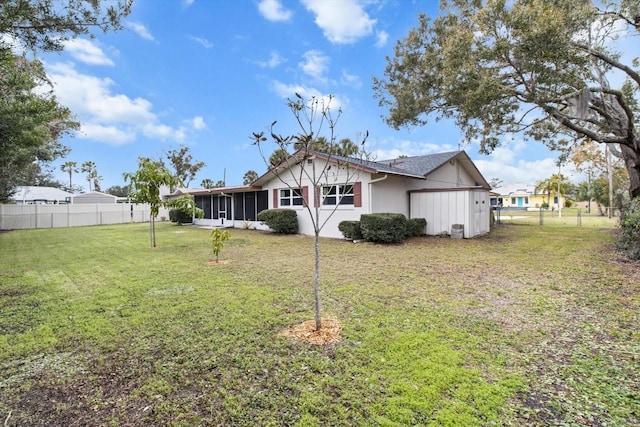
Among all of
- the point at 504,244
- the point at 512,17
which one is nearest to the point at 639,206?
the point at 504,244

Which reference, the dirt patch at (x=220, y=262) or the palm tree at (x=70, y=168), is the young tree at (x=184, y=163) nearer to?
the palm tree at (x=70, y=168)

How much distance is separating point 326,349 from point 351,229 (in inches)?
345

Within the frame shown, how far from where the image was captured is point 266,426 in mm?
2203

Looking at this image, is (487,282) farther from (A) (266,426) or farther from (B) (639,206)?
(B) (639,206)

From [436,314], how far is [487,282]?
2439mm

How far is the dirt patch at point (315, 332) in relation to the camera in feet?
11.6

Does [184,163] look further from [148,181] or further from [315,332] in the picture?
[315,332]

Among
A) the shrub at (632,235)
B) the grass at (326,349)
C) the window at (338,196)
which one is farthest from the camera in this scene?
the window at (338,196)

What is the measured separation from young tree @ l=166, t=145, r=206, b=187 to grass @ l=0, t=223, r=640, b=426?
34675 mm

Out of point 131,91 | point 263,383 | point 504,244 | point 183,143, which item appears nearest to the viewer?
point 263,383

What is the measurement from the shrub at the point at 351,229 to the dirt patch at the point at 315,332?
7973 millimetres

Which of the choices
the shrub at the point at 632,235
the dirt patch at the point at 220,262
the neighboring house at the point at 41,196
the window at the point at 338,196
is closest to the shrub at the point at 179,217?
the window at the point at 338,196

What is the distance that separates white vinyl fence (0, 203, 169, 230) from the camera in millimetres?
20906

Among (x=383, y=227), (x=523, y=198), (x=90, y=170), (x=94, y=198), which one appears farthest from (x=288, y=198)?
(x=523, y=198)
